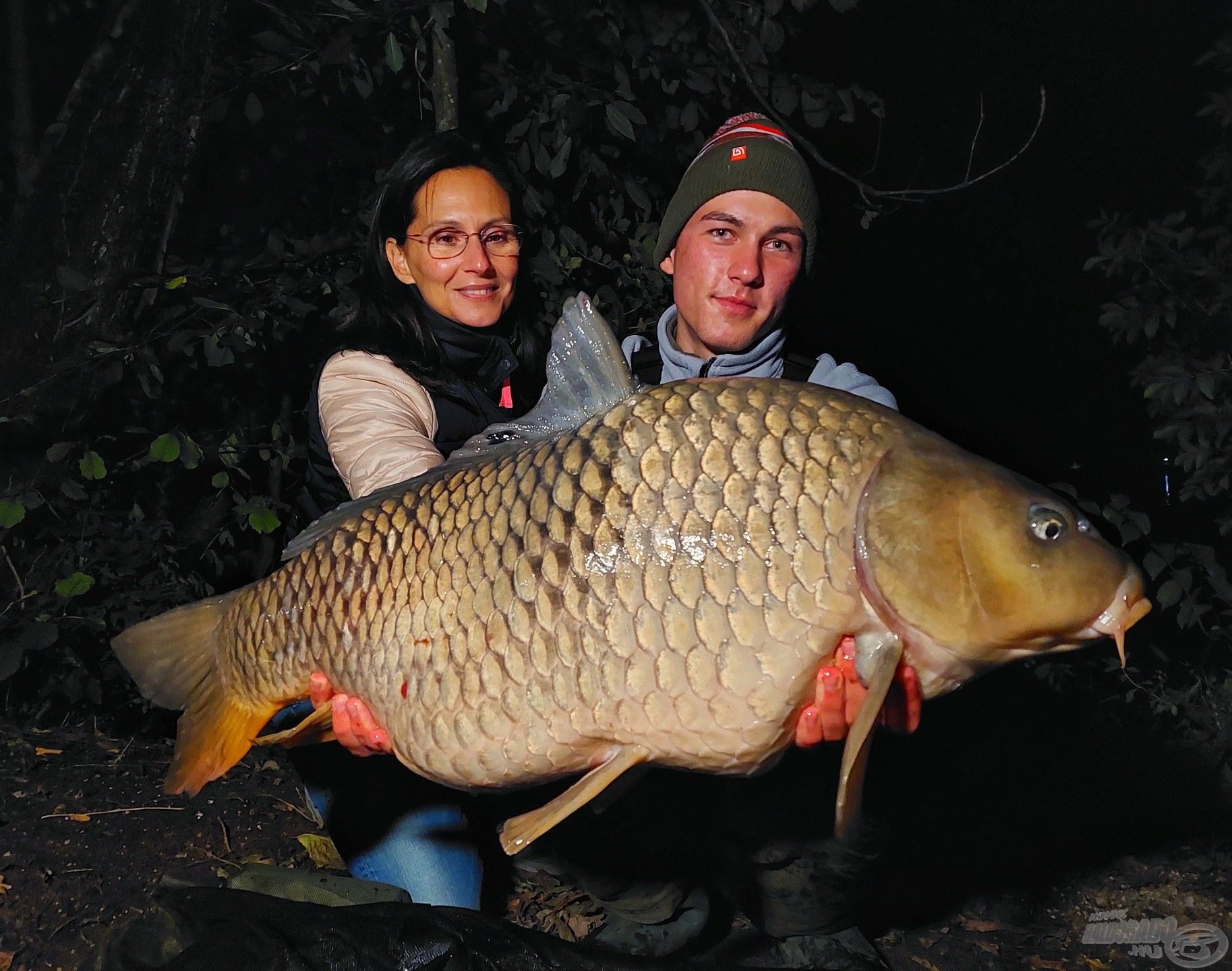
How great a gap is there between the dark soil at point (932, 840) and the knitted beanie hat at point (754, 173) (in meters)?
1.04

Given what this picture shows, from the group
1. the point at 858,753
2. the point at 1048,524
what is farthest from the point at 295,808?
the point at 1048,524

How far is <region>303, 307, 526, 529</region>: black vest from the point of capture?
1832mm

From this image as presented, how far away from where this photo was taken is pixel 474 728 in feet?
4.09

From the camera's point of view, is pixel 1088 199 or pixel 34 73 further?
pixel 1088 199

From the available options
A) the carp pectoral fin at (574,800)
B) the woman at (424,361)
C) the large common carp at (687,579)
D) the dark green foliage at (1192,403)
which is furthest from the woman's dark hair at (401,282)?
the dark green foliage at (1192,403)

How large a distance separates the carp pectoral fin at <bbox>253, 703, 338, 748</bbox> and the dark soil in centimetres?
74

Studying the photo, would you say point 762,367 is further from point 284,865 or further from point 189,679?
point 284,865

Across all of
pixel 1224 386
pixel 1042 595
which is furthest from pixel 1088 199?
pixel 1042 595

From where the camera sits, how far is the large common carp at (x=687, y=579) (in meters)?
1.10

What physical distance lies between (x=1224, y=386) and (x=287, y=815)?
254cm

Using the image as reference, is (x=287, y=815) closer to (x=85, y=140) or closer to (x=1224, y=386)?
(x=85, y=140)

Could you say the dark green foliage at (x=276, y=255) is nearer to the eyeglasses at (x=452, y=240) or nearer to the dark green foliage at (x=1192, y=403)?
the eyeglasses at (x=452, y=240)

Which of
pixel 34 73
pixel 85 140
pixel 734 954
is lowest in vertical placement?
pixel 734 954

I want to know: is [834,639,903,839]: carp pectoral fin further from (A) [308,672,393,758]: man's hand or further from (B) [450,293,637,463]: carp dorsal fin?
(A) [308,672,393,758]: man's hand
